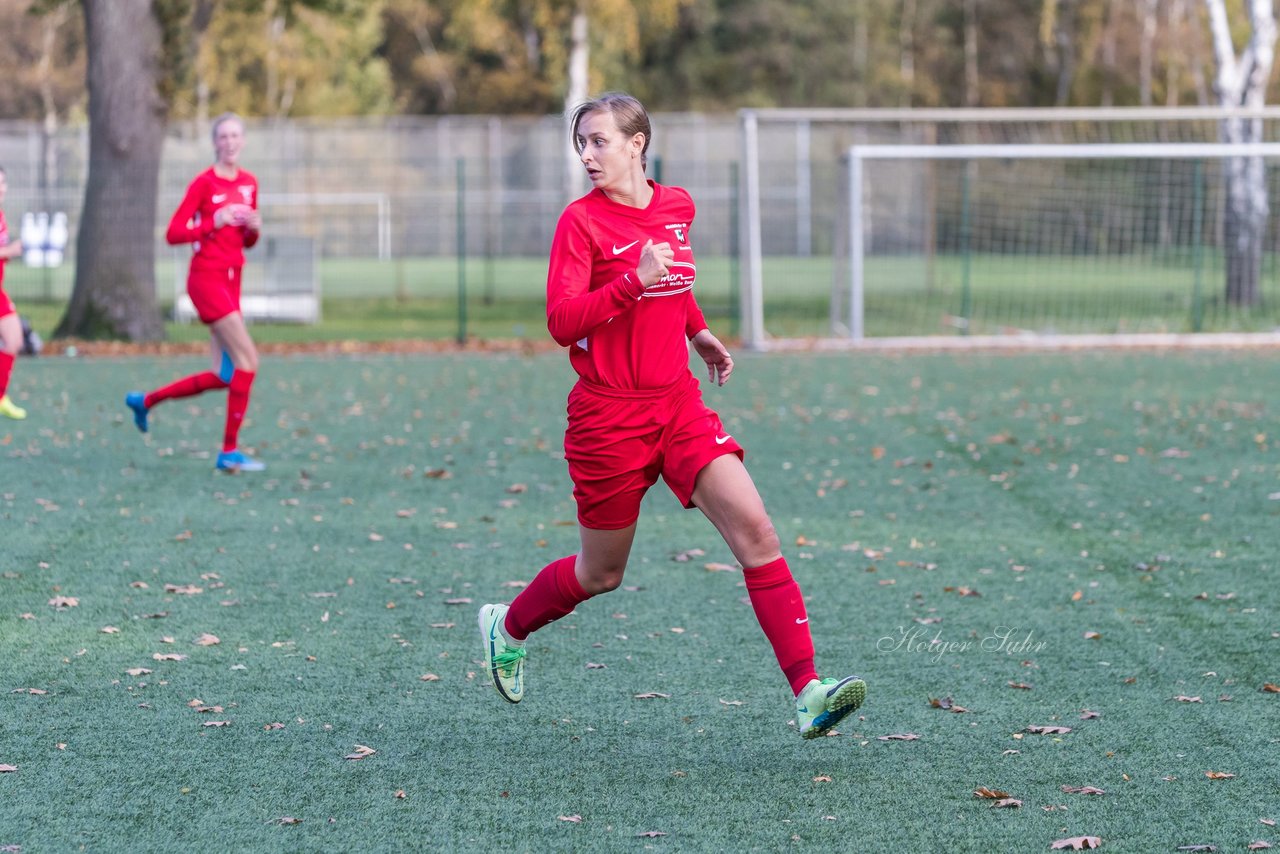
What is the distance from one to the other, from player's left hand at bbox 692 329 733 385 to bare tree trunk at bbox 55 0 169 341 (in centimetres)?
1549

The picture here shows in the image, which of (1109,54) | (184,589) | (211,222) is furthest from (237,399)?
(1109,54)

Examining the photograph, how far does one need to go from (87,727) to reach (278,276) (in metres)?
19.2

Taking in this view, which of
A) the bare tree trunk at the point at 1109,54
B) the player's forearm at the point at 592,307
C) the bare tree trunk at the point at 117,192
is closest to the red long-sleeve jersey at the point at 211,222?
the player's forearm at the point at 592,307

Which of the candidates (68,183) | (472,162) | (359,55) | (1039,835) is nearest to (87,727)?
(1039,835)

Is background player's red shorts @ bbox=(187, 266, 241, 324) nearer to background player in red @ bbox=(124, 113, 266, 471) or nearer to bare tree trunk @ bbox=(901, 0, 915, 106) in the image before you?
background player in red @ bbox=(124, 113, 266, 471)

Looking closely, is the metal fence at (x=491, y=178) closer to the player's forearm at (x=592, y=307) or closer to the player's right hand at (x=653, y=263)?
the player's forearm at (x=592, y=307)

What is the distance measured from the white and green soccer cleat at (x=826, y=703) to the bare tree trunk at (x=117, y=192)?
16264 mm

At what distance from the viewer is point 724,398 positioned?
537 inches

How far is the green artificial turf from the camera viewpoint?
12.7 feet

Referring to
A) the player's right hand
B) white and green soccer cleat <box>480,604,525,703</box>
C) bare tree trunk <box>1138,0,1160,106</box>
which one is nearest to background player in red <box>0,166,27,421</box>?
white and green soccer cleat <box>480,604,525,703</box>

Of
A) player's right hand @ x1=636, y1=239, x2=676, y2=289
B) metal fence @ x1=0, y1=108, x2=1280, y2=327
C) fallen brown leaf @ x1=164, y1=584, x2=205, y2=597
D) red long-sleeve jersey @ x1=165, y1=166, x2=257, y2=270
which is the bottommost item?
fallen brown leaf @ x1=164, y1=584, x2=205, y2=597

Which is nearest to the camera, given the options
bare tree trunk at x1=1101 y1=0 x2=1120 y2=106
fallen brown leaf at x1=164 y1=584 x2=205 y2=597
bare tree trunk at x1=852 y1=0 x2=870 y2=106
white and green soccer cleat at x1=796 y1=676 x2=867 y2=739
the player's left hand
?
white and green soccer cleat at x1=796 y1=676 x2=867 y2=739

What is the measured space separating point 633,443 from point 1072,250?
22.9m

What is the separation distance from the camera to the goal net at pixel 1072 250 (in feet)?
69.2
